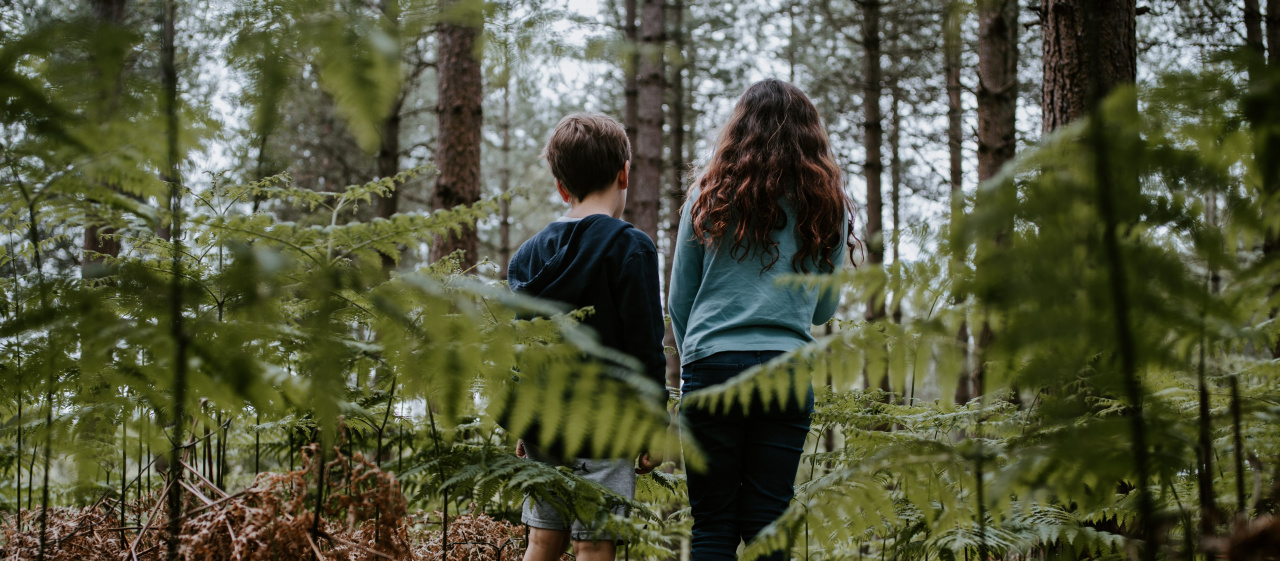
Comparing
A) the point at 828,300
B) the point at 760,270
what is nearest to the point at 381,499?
the point at 760,270

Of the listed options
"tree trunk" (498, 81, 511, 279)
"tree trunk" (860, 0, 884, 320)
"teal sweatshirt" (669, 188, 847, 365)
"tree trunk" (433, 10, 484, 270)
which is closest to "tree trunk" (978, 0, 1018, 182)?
"tree trunk" (860, 0, 884, 320)

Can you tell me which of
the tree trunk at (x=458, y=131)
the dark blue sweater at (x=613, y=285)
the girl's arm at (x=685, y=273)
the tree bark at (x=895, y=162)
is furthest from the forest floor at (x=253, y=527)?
the tree bark at (x=895, y=162)

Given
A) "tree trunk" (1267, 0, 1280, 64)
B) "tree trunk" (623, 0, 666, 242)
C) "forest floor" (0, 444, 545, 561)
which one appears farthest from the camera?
"tree trunk" (623, 0, 666, 242)

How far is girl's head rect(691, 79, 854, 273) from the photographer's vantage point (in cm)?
229

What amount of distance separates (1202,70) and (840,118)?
12.3 m

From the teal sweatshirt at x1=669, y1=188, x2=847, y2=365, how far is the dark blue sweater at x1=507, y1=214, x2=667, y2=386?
133 millimetres

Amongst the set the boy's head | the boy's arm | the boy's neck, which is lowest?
the boy's arm

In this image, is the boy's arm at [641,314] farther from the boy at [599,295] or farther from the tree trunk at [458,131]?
the tree trunk at [458,131]

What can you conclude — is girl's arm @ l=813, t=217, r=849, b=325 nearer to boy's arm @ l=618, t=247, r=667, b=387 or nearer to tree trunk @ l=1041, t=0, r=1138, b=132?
boy's arm @ l=618, t=247, r=667, b=387

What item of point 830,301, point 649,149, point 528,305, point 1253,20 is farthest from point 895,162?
point 528,305

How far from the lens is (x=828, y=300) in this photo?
2334mm

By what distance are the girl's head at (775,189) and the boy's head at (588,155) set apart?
1.19 ft

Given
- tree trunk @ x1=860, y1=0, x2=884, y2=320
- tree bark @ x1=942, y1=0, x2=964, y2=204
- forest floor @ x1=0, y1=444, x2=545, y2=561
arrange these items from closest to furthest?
forest floor @ x1=0, y1=444, x2=545, y2=561, tree trunk @ x1=860, y1=0, x2=884, y2=320, tree bark @ x1=942, y1=0, x2=964, y2=204

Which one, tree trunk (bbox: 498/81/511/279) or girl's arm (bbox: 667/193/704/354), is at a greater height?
tree trunk (bbox: 498/81/511/279)
